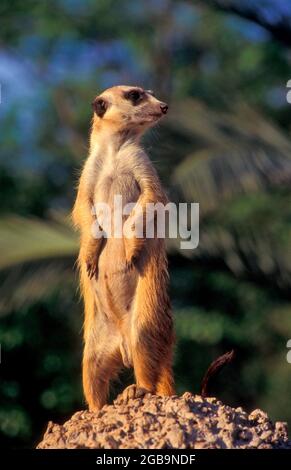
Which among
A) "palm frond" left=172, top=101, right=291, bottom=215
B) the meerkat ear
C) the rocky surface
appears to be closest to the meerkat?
the meerkat ear

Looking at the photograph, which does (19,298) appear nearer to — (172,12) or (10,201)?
(10,201)

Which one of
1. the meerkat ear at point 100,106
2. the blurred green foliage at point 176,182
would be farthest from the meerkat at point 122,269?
Result: the blurred green foliage at point 176,182

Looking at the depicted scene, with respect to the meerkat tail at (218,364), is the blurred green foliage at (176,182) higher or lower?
higher

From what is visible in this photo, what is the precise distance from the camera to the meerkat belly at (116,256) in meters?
4.30

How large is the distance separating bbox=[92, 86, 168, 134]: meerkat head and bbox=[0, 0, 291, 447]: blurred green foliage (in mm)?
1645

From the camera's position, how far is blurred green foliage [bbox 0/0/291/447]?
8.16 meters

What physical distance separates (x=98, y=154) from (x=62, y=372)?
897cm

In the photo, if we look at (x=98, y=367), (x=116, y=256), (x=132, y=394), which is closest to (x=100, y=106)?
(x=116, y=256)

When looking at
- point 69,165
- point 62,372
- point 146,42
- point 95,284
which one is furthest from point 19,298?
point 146,42

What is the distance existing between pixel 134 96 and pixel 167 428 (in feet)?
4.14

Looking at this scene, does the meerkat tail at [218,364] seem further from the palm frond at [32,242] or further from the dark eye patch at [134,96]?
the palm frond at [32,242]

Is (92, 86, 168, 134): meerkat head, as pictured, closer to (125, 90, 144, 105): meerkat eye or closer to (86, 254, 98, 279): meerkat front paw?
(125, 90, 144, 105): meerkat eye

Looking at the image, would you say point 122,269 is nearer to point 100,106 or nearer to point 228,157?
point 100,106

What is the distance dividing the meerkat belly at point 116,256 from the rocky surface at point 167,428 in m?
0.39
